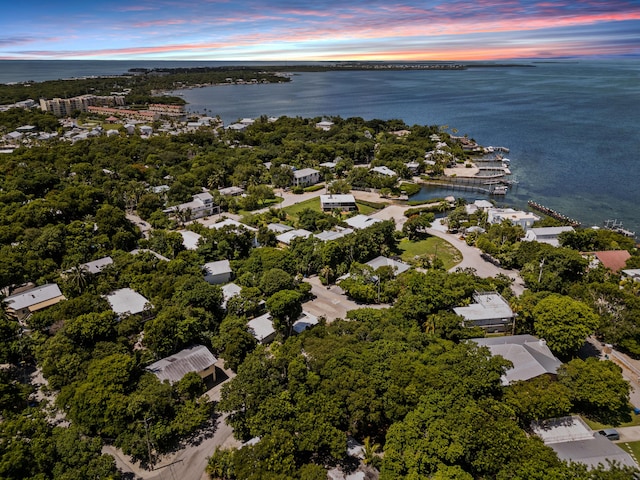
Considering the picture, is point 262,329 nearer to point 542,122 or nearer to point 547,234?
point 547,234

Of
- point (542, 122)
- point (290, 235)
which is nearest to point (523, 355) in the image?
point (290, 235)

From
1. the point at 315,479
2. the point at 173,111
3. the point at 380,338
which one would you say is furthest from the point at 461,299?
the point at 173,111

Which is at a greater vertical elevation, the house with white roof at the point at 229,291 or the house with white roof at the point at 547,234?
the house with white roof at the point at 547,234

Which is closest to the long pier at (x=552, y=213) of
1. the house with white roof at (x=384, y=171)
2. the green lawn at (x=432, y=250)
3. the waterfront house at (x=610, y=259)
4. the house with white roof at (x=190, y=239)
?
the waterfront house at (x=610, y=259)

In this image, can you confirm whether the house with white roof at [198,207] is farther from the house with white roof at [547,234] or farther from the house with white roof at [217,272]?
the house with white roof at [547,234]

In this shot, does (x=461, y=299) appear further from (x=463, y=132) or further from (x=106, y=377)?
(x=463, y=132)
